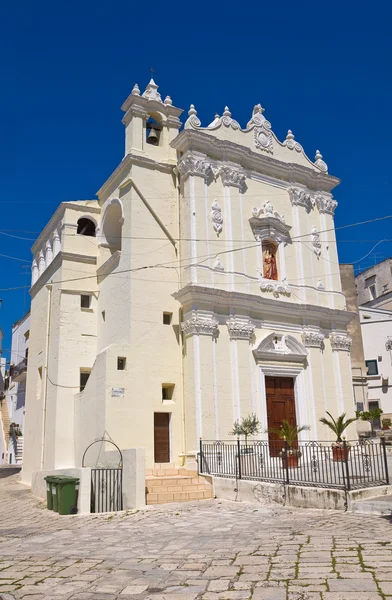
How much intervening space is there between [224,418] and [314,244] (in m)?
9.63

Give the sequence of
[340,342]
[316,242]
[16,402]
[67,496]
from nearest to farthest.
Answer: [67,496] → [340,342] → [316,242] → [16,402]

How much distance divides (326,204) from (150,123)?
351 inches

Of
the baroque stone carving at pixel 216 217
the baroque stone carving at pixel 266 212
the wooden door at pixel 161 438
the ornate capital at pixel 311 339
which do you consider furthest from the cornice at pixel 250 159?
the wooden door at pixel 161 438

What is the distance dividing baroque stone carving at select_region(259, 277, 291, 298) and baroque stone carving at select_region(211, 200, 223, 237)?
268cm

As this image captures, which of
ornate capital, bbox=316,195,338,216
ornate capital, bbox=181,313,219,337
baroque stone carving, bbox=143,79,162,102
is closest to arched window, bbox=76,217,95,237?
baroque stone carving, bbox=143,79,162,102

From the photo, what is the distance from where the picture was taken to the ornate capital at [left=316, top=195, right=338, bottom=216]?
25.4m

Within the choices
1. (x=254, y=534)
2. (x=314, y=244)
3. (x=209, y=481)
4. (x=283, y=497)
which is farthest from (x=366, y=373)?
(x=254, y=534)

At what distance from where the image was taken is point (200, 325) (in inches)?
763

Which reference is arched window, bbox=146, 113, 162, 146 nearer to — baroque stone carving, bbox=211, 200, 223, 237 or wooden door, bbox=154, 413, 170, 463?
baroque stone carving, bbox=211, 200, 223, 237

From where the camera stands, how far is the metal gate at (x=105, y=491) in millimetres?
14602

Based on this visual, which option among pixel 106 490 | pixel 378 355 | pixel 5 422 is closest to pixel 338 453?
pixel 106 490

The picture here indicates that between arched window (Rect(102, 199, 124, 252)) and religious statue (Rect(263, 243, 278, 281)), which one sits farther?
arched window (Rect(102, 199, 124, 252))

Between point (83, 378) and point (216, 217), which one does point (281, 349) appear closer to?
point (216, 217)

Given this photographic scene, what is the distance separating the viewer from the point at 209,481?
16359 millimetres
